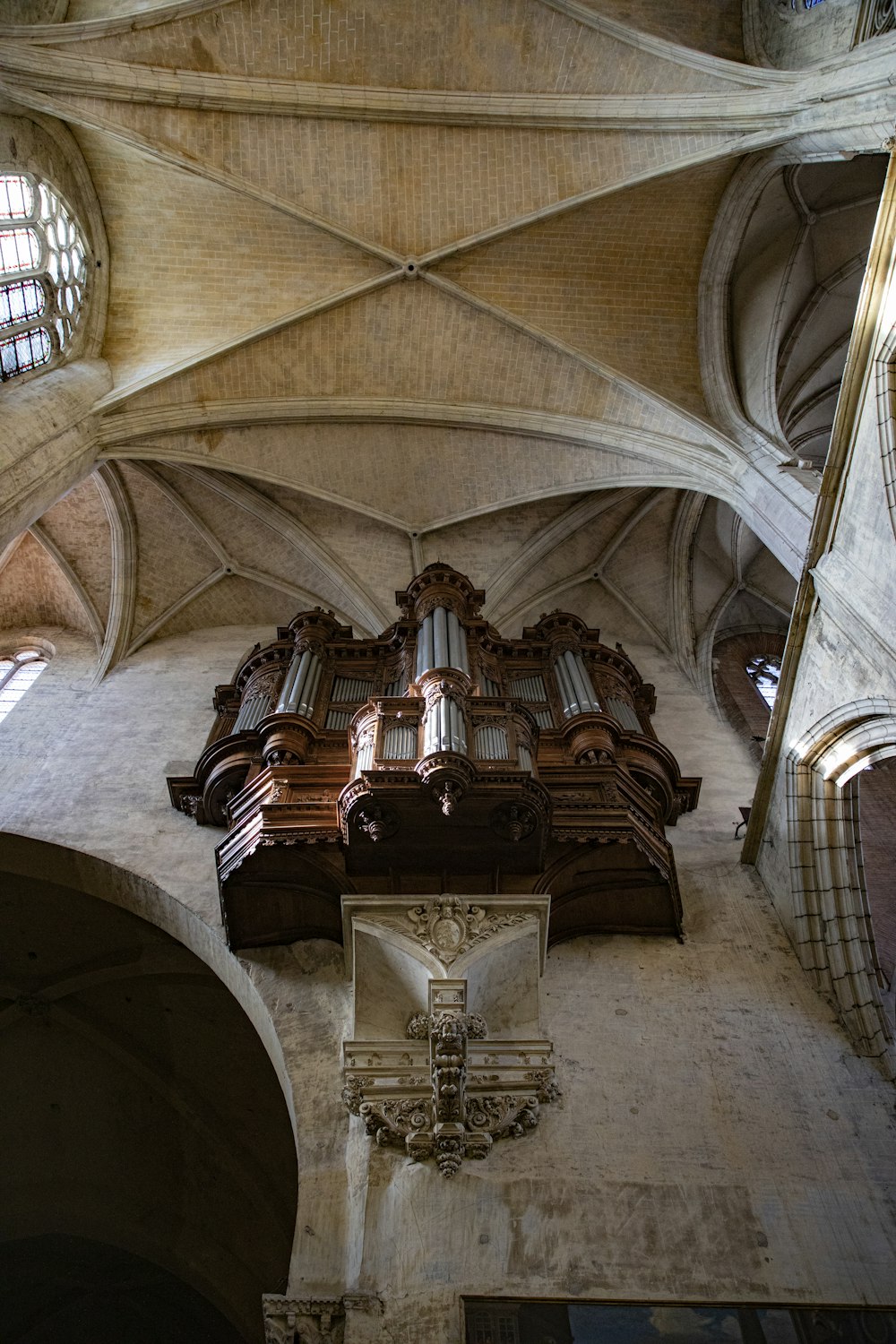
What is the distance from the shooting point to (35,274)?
13.0 m

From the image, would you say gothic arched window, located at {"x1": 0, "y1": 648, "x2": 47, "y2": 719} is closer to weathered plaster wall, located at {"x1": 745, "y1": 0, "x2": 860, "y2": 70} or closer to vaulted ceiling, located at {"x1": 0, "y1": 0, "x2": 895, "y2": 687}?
vaulted ceiling, located at {"x1": 0, "y1": 0, "x2": 895, "y2": 687}

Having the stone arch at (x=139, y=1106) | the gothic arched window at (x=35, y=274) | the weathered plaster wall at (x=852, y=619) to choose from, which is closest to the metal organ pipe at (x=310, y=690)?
the stone arch at (x=139, y=1106)

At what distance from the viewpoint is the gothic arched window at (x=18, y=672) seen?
45.5 ft

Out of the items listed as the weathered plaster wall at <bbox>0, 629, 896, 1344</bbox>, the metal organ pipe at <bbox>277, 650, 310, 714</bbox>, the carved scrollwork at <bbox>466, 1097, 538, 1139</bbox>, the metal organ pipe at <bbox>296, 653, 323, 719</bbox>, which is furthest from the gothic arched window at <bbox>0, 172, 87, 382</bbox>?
the carved scrollwork at <bbox>466, 1097, 538, 1139</bbox>

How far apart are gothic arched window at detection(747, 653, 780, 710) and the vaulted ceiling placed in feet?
3.33

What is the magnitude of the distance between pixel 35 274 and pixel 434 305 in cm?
558

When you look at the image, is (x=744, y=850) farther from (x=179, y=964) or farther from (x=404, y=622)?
(x=179, y=964)

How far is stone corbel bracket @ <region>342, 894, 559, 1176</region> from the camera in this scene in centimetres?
743

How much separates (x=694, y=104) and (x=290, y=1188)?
45.9 ft

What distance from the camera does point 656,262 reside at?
47.9 feet

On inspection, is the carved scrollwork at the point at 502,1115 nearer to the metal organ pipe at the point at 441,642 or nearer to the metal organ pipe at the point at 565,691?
the metal organ pipe at the point at 441,642

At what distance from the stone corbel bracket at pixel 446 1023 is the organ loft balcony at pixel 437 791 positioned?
33cm

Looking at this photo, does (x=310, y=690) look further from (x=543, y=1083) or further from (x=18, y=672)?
(x=18, y=672)

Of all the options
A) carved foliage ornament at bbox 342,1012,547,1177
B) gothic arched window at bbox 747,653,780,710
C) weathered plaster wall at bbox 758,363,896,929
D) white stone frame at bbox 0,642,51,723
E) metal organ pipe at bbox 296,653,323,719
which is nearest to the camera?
carved foliage ornament at bbox 342,1012,547,1177
